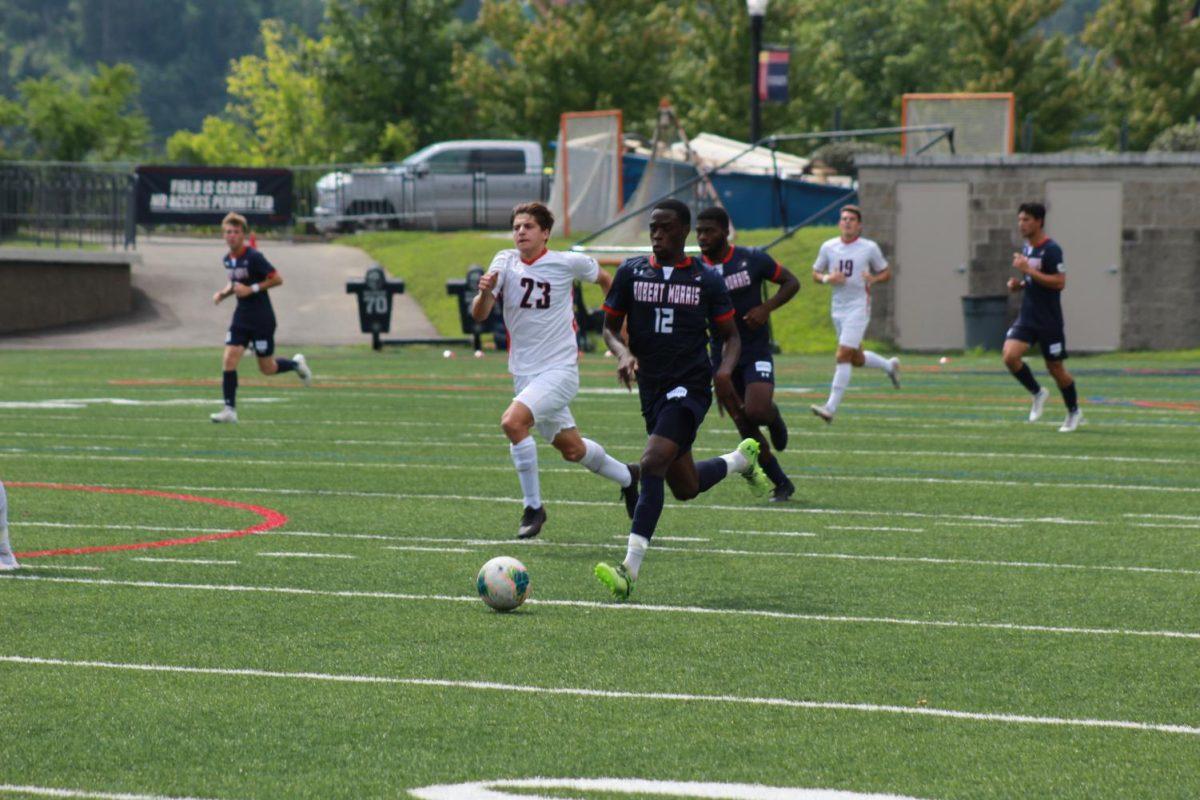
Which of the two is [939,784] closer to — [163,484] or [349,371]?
[163,484]

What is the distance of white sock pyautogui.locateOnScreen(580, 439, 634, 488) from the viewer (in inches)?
427

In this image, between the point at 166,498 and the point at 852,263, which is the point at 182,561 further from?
the point at 852,263

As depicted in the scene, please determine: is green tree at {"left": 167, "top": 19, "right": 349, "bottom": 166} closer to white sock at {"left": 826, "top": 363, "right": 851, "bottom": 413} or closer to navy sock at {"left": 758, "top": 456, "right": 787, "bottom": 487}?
white sock at {"left": 826, "top": 363, "right": 851, "bottom": 413}

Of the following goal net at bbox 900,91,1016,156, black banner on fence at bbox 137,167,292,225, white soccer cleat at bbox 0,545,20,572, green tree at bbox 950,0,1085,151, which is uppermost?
green tree at bbox 950,0,1085,151

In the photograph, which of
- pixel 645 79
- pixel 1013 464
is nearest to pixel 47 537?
pixel 1013 464

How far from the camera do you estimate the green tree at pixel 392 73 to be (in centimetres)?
6444

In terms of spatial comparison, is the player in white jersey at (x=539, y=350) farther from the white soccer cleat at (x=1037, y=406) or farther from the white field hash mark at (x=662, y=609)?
the white soccer cleat at (x=1037, y=406)

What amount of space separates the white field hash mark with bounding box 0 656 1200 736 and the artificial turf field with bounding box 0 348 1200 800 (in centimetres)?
2

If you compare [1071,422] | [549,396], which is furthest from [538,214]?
[1071,422]

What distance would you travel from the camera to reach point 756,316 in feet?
41.6

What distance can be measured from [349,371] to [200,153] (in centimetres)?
5262

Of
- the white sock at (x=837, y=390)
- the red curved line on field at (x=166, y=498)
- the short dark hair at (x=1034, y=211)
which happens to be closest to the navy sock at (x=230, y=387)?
the red curved line on field at (x=166, y=498)

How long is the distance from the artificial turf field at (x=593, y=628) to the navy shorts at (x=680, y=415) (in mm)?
727

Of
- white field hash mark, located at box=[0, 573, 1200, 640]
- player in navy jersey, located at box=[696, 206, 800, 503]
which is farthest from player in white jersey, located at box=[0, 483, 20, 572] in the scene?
player in navy jersey, located at box=[696, 206, 800, 503]
